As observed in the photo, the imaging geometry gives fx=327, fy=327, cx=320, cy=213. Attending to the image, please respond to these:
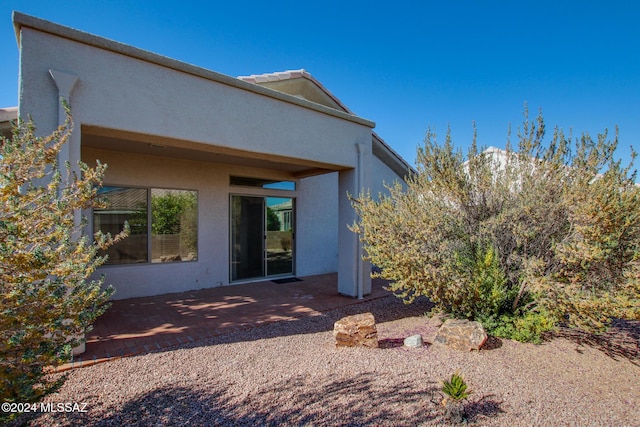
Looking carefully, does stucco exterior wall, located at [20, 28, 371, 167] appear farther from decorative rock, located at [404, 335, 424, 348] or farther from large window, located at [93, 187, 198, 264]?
decorative rock, located at [404, 335, 424, 348]

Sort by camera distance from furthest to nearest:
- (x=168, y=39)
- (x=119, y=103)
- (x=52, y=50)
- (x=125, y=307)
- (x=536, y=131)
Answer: (x=168, y=39) < (x=125, y=307) < (x=536, y=131) < (x=119, y=103) < (x=52, y=50)

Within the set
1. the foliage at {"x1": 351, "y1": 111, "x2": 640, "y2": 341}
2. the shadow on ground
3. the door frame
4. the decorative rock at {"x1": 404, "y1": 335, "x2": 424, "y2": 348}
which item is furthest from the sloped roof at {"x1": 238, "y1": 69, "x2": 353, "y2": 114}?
the shadow on ground

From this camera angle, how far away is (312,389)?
12.4 ft

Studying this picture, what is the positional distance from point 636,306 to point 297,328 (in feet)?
15.8

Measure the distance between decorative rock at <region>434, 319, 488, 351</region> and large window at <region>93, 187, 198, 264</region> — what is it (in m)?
6.69

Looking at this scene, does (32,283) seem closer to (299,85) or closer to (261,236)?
(261,236)

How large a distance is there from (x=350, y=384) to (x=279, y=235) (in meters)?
7.17

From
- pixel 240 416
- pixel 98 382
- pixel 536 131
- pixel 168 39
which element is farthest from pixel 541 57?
pixel 98 382

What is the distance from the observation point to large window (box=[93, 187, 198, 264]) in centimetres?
796

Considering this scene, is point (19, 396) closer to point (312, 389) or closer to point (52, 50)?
point (312, 389)

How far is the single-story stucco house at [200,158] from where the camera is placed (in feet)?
15.5

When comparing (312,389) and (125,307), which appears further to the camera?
(125,307)

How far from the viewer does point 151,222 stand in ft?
27.6

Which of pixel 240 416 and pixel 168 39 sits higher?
pixel 168 39
